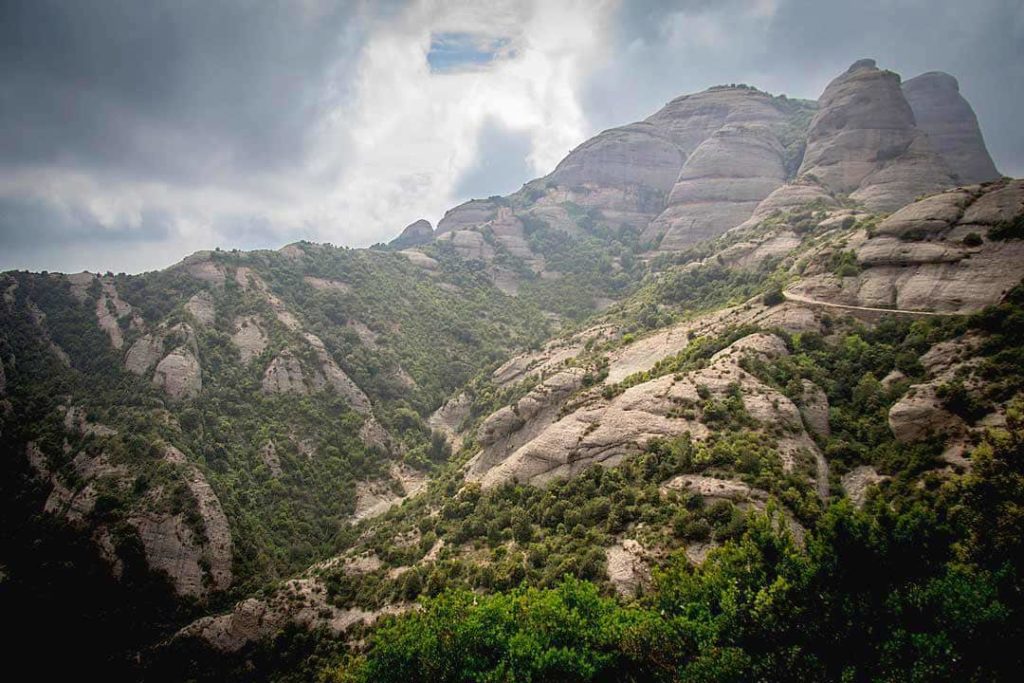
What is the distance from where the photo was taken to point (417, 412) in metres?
84.6

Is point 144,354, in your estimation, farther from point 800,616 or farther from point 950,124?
point 950,124

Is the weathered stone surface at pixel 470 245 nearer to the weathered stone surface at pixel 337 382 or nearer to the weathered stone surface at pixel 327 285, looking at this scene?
the weathered stone surface at pixel 327 285

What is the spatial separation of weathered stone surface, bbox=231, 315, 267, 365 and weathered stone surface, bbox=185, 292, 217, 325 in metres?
4.37

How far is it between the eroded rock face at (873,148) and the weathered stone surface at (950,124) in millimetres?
21040

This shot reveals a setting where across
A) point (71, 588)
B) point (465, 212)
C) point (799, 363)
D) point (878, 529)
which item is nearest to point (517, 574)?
point (878, 529)

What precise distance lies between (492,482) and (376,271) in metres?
94.9

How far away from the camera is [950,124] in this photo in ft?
445

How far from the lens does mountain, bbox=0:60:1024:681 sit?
2056 cm

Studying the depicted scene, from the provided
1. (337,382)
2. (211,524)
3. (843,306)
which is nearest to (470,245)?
(337,382)

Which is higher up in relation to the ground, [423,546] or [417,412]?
[417,412]

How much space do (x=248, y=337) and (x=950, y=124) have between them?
20181cm

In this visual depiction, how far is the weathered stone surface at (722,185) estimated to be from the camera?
5246 inches

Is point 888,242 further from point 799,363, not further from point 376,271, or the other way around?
point 376,271

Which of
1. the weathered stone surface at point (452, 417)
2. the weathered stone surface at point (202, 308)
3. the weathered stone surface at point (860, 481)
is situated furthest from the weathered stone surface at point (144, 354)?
the weathered stone surface at point (860, 481)
